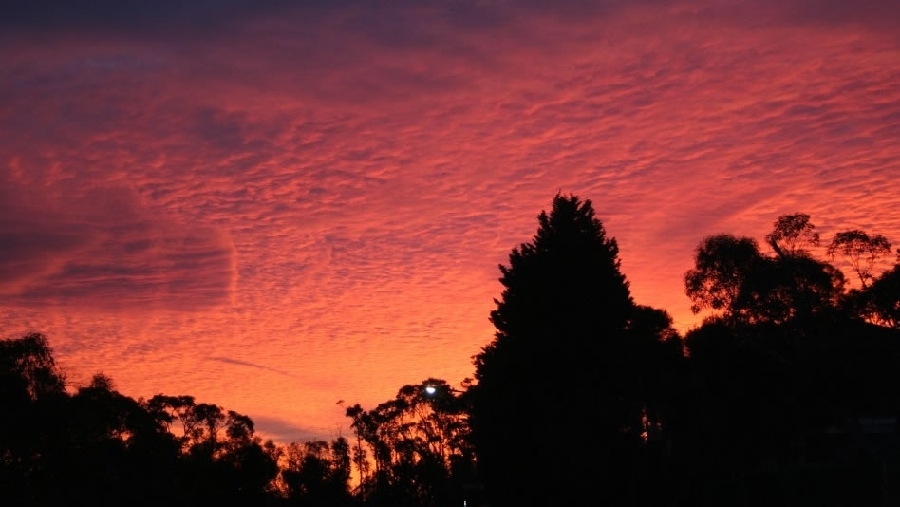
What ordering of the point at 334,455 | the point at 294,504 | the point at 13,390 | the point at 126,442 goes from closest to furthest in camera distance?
the point at 13,390, the point at 126,442, the point at 294,504, the point at 334,455

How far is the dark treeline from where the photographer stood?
46312mm

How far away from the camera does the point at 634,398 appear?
159 feet

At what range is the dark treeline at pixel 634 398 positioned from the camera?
4631 centimetres

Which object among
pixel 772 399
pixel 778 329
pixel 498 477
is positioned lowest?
pixel 498 477

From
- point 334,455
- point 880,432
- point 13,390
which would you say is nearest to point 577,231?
point 880,432

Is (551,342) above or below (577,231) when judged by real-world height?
below

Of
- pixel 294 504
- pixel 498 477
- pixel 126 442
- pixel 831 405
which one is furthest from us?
pixel 294 504

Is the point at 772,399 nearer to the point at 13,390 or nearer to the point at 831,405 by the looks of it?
the point at 831,405

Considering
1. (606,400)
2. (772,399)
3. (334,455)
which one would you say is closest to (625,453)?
(606,400)

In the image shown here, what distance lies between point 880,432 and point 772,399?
12359mm

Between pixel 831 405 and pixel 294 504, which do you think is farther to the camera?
pixel 294 504

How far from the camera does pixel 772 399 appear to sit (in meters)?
→ 62.5

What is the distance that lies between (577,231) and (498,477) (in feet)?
40.2

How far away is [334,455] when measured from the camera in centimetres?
13250
